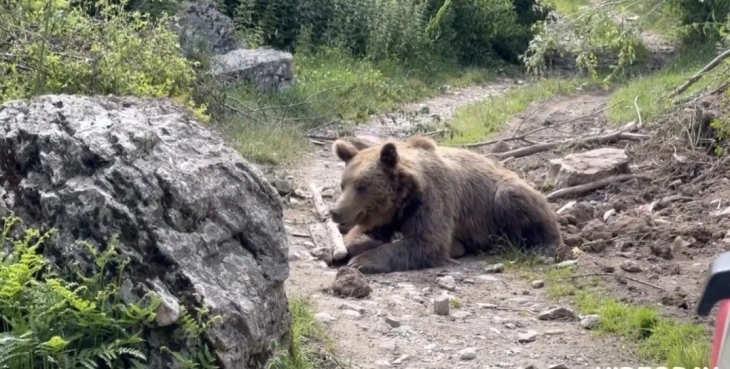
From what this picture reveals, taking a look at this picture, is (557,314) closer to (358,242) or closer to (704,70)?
(358,242)

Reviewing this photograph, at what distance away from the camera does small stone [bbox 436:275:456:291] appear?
22.9 feet

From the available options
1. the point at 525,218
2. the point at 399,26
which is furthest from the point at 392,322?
the point at 399,26

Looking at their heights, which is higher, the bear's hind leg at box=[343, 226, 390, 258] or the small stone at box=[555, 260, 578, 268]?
the small stone at box=[555, 260, 578, 268]

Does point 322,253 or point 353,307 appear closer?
point 353,307

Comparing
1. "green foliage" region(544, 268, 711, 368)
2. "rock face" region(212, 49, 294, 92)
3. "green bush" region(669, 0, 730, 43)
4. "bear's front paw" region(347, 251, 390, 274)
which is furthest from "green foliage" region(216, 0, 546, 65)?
"green foliage" region(544, 268, 711, 368)

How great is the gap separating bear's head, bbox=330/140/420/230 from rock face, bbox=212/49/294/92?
478 cm

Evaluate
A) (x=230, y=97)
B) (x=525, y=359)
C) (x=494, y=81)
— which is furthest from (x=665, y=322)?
(x=494, y=81)

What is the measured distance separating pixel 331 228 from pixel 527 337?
8.55 feet

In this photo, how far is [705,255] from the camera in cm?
733

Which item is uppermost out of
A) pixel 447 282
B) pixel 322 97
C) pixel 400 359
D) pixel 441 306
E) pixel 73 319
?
pixel 73 319

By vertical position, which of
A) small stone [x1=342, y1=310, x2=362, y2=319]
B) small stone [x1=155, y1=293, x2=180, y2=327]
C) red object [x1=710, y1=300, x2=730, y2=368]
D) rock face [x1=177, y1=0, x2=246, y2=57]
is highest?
red object [x1=710, y1=300, x2=730, y2=368]

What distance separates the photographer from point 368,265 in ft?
24.3

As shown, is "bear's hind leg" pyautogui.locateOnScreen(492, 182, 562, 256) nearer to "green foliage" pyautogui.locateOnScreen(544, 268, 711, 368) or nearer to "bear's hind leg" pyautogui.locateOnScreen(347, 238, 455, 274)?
"bear's hind leg" pyautogui.locateOnScreen(347, 238, 455, 274)

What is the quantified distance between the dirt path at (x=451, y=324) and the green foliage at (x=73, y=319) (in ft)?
4.78
